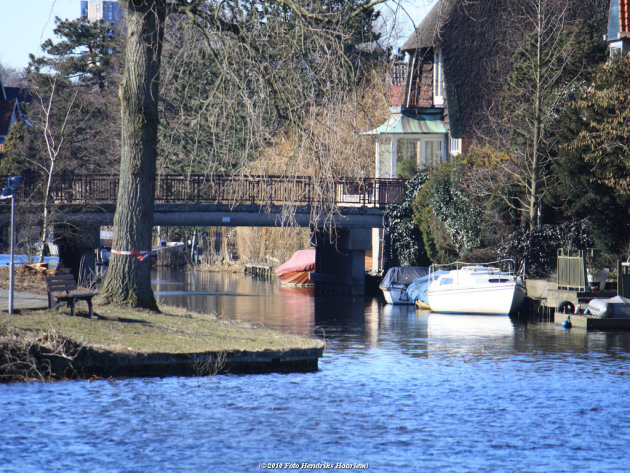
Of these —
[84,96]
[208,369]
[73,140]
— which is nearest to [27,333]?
[208,369]

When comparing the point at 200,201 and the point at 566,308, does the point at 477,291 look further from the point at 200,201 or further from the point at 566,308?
the point at 200,201

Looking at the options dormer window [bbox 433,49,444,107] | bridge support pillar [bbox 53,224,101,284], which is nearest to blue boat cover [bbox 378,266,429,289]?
dormer window [bbox 433,49,444,107]

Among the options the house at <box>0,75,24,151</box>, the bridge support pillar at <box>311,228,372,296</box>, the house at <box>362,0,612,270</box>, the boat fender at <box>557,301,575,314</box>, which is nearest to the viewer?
the boat fender at <box>557,301,575,314</box>

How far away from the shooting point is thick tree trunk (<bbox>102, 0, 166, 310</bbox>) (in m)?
20.6

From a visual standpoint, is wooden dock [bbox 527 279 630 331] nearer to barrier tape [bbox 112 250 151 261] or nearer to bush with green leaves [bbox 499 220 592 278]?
bush with green leaves [bbox 499 220 592 278]

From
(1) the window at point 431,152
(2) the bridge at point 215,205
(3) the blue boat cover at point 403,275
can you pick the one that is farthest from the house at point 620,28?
(3) the blue boat cover at point 403,275

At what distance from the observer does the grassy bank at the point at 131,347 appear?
50.1 feet

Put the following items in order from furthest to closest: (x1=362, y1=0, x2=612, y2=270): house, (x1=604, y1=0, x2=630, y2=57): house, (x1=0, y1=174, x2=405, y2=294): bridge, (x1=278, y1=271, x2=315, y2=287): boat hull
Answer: (x1=278, y1=271, x2=315, y2=287): boat hull
(x1=362, y1=0, x2=612, y2=270): house
(x1=0, y1=174, x2=405, y2=294): bridge
(x1=604, y1=0, x2=630, y2=57): house

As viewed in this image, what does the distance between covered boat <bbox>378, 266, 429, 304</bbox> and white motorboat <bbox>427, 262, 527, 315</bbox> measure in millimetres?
3417

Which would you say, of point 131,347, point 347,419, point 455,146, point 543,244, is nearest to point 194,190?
point 455,146

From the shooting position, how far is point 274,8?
19.4 metres

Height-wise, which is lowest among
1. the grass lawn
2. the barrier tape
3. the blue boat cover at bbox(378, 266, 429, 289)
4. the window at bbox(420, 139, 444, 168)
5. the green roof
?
the grass lawn

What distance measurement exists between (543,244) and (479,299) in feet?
10.6

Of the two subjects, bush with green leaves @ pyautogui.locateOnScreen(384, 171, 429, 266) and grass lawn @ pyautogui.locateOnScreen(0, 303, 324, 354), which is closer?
grass lawn @ pyautogui.locateOnScreen(0, 303, 324, 354)
